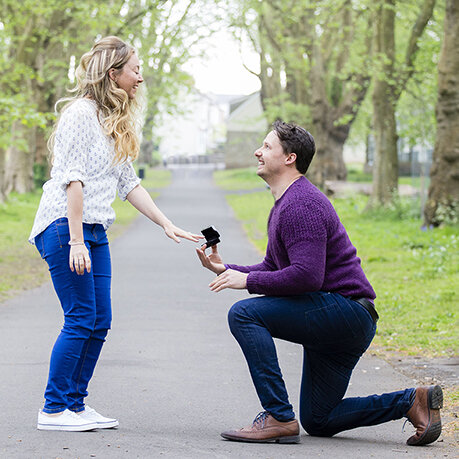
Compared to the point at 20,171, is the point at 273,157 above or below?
above

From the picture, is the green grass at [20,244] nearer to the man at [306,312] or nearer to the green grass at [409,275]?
the green grass at [409,275]

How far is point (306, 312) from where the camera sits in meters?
4.72

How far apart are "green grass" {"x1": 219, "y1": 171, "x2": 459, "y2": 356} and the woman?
3837 mm

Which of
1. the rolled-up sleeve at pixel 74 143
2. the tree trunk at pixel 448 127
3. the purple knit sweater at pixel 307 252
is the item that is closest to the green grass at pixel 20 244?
the rolled-up sleeve at pixel 74 143

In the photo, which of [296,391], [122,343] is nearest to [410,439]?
[296,391]

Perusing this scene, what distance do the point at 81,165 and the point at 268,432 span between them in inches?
66.6

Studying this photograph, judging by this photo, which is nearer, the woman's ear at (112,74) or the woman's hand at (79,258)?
the woman's hand at (79,258)

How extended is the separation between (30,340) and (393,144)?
17.5 metres

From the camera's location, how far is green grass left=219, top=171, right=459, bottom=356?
8.73m

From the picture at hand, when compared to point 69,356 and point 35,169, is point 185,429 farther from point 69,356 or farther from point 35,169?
point 35,169

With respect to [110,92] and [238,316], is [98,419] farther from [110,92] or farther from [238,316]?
[110,92]

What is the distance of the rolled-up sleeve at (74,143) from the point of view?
15.8ft

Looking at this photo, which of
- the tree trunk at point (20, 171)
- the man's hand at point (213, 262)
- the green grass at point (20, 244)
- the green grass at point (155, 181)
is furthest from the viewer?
the green grass at point (155, 181)

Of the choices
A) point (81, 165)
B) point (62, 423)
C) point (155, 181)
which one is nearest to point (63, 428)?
point (62, 423)
